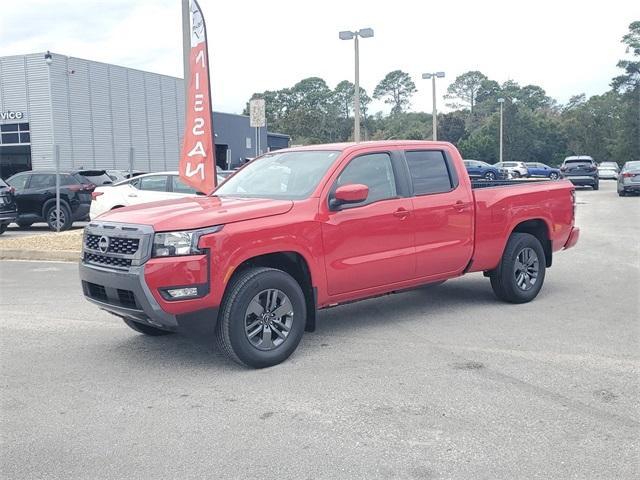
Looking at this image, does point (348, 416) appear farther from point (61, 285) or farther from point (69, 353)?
point (61, 285)

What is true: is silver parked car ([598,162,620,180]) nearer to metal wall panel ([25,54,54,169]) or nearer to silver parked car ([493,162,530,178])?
silver parked car ([493,162,530,178])

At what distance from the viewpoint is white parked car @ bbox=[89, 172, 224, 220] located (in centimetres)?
1474

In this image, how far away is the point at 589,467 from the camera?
12.3 ft

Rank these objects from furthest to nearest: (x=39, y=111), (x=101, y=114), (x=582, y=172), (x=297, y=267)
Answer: (x=101, y=114) → (x=582, y=172) → (x=39, y=111) → (x=297, y=267)

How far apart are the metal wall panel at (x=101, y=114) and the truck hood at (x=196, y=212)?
101 ft

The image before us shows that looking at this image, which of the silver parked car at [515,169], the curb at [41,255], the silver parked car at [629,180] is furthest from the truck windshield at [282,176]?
the silver parked car at [515,169]

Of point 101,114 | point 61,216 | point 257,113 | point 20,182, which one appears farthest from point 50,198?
point 101,114

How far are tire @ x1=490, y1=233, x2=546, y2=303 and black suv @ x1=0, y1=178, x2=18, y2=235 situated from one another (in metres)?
12.5

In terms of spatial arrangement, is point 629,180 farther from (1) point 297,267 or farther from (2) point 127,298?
(2) point 127,298

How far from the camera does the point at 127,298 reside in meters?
5.39

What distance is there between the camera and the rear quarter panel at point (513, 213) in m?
7.48

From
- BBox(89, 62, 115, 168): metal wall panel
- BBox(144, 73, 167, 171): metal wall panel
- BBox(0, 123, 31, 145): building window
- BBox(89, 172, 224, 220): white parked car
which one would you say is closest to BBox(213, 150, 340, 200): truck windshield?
BBox(89, 172, 224, 220): white parked car

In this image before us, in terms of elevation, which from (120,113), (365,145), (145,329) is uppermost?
(120,113)

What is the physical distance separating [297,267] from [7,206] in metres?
12.5
